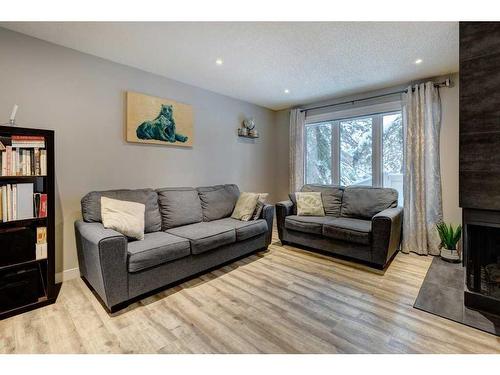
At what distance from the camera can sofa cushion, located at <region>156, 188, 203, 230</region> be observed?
9.27ft

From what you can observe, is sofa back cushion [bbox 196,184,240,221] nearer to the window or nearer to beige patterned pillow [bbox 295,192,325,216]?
beige patterned pillow [bbox 295,192,325,216]

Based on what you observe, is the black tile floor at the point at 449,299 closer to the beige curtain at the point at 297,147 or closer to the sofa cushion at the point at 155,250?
the sofa cushion at the point at 155,250

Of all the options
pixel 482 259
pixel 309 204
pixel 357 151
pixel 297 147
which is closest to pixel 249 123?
pixel 297 147

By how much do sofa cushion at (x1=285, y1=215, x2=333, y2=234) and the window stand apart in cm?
106

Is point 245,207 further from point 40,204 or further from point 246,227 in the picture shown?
point 40,204

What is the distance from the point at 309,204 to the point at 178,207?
189 centimetres

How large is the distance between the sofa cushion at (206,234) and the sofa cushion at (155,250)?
0.29 ft

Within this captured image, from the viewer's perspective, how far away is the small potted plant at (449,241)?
2.88m

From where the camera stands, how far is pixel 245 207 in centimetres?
327

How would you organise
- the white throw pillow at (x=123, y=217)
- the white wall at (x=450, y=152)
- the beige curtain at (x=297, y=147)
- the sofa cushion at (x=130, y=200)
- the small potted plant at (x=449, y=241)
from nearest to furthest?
the white throw pillow at (x=123, y=217) → the sofa cushion at (x=130, y=200) → the small potted plant at (x=449, y=241) → the white wall at (x=450, y=152) → the beige curtain at (x=297, y=147)

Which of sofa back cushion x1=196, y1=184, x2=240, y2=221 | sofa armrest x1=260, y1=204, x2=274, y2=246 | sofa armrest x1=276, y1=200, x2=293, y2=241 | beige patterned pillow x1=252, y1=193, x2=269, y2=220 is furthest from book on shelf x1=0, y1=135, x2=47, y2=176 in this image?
sofa armrest x1=276, y1=200, x2=293, y2=241

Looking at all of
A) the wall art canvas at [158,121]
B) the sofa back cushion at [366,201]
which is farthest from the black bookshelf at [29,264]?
the sofa back cushion at [366,201]
